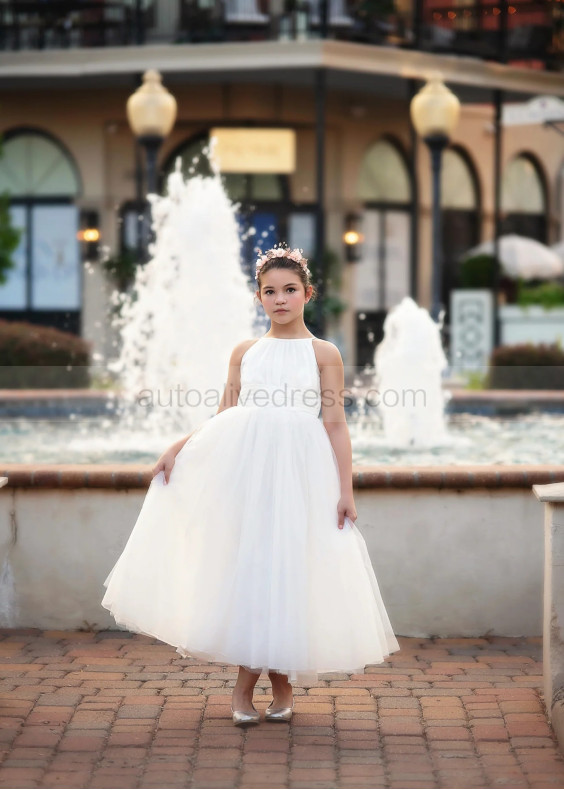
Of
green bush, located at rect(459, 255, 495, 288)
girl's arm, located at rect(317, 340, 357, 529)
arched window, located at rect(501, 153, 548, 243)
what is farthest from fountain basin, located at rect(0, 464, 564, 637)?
arched window, located at rect(501, 153, 548, 243)

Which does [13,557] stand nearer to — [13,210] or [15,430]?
[15,430]

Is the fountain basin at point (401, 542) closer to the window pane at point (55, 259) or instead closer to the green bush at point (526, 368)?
the green bush at point (526, 368)

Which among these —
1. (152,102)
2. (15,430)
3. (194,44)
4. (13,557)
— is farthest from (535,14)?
(13,557)

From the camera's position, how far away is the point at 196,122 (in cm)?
2069

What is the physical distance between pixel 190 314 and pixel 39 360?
3.11 metres

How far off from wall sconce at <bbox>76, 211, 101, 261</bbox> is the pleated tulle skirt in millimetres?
16608

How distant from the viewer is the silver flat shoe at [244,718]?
432 cm

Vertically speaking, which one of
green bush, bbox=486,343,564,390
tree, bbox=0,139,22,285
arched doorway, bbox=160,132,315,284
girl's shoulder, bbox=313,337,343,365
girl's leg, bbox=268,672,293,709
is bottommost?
girl's leg, bbox=268,672,293,709

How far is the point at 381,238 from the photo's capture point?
857 inches

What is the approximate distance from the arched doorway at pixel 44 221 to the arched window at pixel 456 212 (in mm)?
6094

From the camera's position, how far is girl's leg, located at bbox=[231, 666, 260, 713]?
4.33m

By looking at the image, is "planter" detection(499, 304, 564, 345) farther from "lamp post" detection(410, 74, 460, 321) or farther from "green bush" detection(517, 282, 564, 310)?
"lamp post" detection(410, 74, 460, 321)

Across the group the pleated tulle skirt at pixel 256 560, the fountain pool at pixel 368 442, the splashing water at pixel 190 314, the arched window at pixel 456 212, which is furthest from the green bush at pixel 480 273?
the pleated tulle skirt at pixel 256 560

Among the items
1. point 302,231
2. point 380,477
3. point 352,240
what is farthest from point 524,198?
point 380,477
